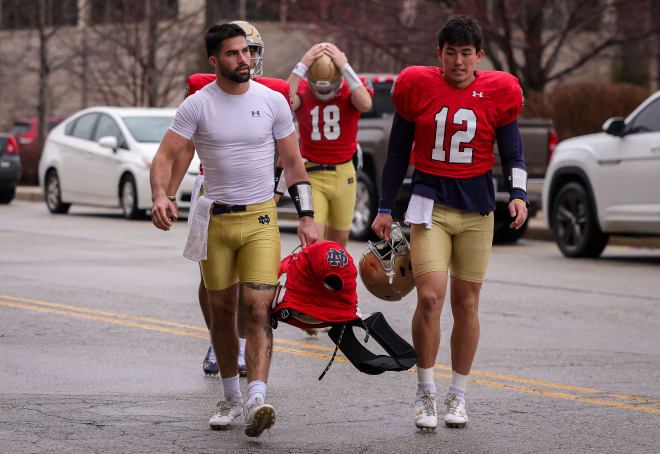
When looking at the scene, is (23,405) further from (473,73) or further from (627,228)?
(627,228)

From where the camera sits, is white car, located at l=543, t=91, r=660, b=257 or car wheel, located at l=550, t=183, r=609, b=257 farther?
car wheel, located at l=550, t=183, r=609, b=257

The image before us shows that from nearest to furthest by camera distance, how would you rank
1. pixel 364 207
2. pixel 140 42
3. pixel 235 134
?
pixel 235 134
pixel 364 207
pixel 140 42

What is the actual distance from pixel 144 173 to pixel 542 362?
485 inches

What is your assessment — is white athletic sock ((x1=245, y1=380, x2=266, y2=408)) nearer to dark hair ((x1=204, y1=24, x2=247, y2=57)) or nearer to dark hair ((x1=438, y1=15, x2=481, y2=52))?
dark hair ((x1=204, y1=24, x2=247, y2=57))

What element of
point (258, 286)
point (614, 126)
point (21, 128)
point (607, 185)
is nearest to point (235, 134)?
point (258, 286)

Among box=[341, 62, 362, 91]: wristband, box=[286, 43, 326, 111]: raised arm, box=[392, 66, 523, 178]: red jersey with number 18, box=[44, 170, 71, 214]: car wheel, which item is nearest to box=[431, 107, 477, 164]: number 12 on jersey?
box=[392, 66, 523, 178]: red jersey with number 18

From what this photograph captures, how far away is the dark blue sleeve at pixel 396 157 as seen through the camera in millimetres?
6469

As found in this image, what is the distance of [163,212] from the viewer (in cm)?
588

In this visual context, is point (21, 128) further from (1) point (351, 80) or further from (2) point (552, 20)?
(1) point (351, 80)

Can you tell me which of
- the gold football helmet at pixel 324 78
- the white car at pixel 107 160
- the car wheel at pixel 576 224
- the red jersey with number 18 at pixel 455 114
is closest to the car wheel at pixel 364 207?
the car wheel at pixel 576 224

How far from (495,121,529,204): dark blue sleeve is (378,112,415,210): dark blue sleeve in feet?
1.39

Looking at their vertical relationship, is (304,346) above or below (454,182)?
below

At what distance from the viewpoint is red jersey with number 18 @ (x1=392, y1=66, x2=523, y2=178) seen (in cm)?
629

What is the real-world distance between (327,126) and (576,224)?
21.6ft
